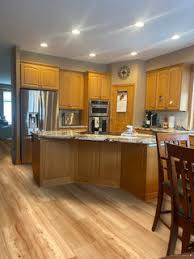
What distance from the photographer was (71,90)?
5629 mm

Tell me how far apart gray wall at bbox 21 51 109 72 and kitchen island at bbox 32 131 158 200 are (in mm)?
2530

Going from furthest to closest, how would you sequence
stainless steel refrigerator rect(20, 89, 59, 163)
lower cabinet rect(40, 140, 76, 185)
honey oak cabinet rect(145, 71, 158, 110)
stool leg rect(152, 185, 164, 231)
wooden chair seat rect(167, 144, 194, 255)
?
honey oak cabinet rect(145, 71, 158, 110) → stainless steel refrigerator rect(20, 89, 59, 163) → lower cabinet rect(40, 140, 76, 185) → stool leg rect(152, 185, 164, 231) → wooden chair seat rect(167, 144, 194, 255)

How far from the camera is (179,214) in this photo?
156cm

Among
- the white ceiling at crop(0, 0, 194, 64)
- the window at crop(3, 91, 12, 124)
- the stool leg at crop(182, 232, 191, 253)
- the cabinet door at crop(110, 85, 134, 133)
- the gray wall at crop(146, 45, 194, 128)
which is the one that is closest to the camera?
the stool leg at crop(182, 232, 191, 253)

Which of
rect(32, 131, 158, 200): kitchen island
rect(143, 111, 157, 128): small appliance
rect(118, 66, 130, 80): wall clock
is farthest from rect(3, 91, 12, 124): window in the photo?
rect(32, 131, 158, 200): kitchen island

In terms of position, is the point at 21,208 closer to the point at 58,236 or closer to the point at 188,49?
the point at 58,236

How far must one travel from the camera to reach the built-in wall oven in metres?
5.77

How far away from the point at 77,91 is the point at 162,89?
2.26 metres

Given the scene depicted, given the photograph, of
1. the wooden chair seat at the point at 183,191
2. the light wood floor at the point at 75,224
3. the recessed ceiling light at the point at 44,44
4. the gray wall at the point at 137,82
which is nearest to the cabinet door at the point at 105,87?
the gray wall at the point at 137,82

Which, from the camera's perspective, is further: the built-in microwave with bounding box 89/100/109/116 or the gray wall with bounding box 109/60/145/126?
the built-in microwave with bounding box 89/100/109/116

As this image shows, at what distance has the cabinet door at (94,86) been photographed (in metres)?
5.66

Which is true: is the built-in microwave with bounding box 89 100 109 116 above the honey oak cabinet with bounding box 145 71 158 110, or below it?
below

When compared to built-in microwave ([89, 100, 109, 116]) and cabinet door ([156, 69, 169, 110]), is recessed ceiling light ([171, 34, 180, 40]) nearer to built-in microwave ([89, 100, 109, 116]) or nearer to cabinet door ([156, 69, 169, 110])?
cabinet door ([156, 69, 169, 110])

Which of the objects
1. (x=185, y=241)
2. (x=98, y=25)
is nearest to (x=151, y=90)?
(x=98, y=25)
